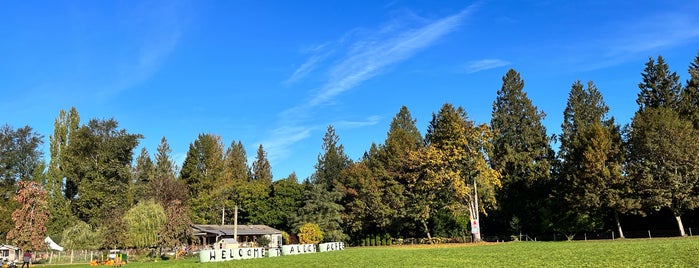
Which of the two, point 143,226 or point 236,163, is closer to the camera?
point 143,226

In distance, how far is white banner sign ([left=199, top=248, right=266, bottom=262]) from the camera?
34969 millimetres

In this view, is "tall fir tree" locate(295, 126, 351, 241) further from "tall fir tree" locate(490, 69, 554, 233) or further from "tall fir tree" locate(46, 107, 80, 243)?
"tall fir tree" locate(46, 107, 80, 243)

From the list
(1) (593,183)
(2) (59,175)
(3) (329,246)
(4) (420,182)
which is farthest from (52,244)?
(1) (593,183)

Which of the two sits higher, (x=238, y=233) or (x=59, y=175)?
(x=59, y=175)

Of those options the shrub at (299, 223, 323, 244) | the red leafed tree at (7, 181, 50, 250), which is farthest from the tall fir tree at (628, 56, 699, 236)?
the red leafed tree at (7, 181, 50, 250)

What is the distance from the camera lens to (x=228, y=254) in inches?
1464

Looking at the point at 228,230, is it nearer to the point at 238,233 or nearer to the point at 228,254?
the point at 238,233

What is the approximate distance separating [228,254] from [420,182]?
2730cm

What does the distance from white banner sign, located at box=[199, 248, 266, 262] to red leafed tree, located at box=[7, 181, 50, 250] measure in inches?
778

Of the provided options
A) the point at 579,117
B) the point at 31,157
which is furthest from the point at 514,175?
the point at 31,157

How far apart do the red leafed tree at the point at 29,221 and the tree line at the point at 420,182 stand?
0.12 m

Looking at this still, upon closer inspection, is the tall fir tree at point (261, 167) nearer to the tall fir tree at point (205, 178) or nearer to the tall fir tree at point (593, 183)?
the tall fir tree at point (205, 178)

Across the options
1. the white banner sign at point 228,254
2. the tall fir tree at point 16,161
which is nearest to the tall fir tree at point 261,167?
the tall fir tree at point 16,161

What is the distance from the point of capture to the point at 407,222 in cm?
6331
